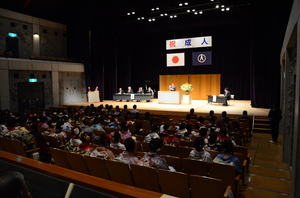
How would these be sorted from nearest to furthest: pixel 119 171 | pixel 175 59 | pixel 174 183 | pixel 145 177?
1. pixel 174 183
2. pixel 145 177
3. pixel 119 171
4. pixel 175 59

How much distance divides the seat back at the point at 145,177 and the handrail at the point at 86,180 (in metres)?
1.29

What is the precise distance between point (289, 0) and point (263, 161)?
826 cm

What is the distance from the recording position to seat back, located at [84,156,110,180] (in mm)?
3547

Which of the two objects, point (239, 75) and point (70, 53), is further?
point (70, 53)

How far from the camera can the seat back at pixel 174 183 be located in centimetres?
299

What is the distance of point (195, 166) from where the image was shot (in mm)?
3670

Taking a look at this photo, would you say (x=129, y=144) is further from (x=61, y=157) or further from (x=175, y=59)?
(x=175, y=59)

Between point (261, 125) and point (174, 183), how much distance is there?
7990 mm

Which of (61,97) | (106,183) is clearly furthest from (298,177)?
(61,97)

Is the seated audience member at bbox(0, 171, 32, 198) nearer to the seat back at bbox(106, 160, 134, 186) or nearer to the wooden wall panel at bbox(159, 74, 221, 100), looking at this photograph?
the seat back at bbox(106, 160, 134, 186)

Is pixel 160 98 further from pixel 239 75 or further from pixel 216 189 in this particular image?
pixel 216 189

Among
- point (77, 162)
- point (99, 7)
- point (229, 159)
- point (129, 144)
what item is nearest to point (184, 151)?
point (229, 159)

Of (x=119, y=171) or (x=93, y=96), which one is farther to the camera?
(x=93, y=96)

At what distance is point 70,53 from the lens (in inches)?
750
